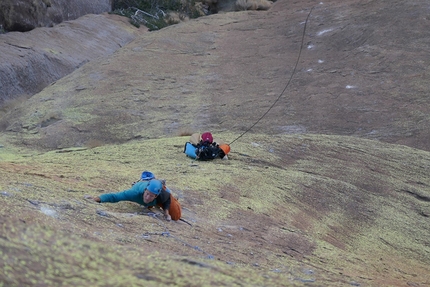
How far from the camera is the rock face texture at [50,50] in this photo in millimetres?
17484

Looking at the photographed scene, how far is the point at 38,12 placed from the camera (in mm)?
21141

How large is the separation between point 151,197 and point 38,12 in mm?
16889

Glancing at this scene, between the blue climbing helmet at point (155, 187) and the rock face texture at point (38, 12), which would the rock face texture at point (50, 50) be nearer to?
the rock face texture at point (38, 12)

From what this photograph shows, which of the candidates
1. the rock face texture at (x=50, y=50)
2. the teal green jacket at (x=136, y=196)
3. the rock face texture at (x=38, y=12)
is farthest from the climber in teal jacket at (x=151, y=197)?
the rock face texture at (x=38, y=12)

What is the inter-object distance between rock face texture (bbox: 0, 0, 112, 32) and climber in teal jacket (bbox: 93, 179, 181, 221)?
1543 centimetres

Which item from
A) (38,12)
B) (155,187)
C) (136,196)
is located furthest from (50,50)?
(155,187)

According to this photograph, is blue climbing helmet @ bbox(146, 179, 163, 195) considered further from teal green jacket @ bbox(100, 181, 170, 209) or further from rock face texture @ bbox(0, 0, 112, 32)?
rock face texture @ bbox(0, 0, 112, 32)

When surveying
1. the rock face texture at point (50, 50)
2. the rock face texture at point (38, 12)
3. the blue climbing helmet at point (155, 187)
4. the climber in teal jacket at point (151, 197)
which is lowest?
the climber in teal jacket at point (151, 197)

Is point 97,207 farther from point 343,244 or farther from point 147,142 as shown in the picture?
point 147,142

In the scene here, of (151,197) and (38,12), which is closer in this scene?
(151,197)

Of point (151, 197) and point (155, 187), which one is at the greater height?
point (155, 187)

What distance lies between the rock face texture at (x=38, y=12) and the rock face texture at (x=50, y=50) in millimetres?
419

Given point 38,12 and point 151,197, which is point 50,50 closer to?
point 38,12

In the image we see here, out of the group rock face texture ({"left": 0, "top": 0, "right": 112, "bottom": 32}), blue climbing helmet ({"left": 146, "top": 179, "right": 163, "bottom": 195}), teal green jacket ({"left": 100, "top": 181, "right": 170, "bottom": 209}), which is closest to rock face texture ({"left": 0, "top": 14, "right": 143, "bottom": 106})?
rock face texture ({"left": 0, "top": 0, "right": 112, "bottom": 32})
